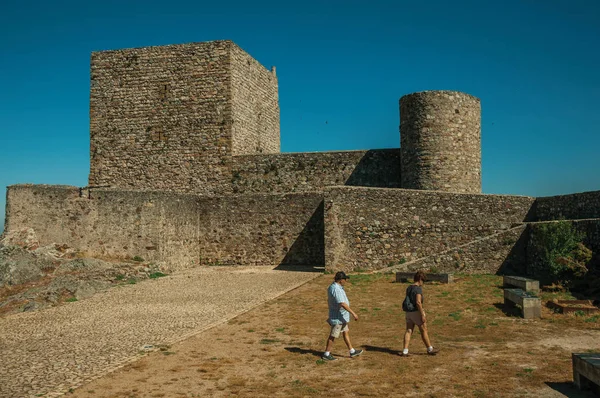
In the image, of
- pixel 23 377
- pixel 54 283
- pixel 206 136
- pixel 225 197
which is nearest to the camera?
pixel 23 377

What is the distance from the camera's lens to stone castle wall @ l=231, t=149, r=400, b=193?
22.9m

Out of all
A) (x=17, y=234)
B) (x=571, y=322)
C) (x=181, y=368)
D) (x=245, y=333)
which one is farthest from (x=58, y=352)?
(x=17, y=234)

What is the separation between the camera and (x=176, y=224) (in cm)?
2080

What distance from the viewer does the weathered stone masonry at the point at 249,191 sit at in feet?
60.3

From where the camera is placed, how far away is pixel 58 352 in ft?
29.7

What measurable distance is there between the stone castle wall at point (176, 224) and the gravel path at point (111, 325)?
2486 mm

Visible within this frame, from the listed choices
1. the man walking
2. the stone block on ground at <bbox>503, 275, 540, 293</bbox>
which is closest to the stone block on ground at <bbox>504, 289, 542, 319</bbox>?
the stone block on ground at <bbox>503, 275, 540, 293</bbox>

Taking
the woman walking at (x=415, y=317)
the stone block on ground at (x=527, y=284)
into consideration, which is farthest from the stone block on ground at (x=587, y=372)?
the stone block on ground at (x=527, y=284)

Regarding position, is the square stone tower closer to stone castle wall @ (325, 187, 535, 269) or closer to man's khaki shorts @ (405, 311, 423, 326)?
stone castle wall @ (325, 187, 535, 269)

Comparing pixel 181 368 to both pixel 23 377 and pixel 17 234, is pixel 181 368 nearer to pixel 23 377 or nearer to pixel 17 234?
pixel 23 377

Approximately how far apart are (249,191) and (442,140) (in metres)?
8.95

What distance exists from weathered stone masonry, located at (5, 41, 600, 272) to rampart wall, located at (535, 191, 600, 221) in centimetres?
5

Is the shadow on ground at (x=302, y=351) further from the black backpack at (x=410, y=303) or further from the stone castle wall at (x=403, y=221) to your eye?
the stone castle wall at (x=403, y=221)

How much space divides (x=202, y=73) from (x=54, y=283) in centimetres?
1299
